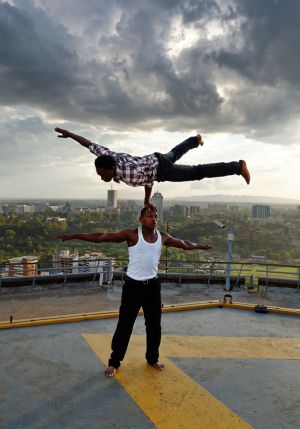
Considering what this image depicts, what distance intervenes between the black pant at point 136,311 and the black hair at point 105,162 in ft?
4.97

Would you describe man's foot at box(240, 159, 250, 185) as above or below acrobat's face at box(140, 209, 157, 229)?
above

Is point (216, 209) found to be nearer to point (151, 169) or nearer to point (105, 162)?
point (151, 169)

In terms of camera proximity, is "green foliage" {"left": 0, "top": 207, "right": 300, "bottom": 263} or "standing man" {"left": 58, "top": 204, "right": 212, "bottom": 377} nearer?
"standing man" {"left": 58, "top": 204, "right": 212, "bottom": 377}

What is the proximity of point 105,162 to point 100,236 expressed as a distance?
962mm

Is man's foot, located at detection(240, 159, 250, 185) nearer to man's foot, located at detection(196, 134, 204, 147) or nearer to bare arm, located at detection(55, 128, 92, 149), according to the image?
man's foot, located at detection(196, 134, 204, 147)

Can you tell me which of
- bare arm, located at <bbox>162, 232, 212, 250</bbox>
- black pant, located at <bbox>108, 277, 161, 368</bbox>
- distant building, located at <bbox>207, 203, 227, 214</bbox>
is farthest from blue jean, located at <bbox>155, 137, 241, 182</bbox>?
distant building, located at <bbox>207, 203, 227, 214</bbox>

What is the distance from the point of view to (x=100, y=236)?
4.68 meters

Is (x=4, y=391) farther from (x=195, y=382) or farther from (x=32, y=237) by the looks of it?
(x=32, y=237)

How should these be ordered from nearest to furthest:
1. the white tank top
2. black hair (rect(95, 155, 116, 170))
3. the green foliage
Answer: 1. black hair (rect(95, 155, 116, 170))
2. the white tank top
3. the green foliage

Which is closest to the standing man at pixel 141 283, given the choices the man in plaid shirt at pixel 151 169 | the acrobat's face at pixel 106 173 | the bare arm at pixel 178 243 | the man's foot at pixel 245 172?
the bare arm at pixel 178 243

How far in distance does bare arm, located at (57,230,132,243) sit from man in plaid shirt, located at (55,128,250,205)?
0.53 metres

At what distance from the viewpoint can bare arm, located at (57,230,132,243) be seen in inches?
177

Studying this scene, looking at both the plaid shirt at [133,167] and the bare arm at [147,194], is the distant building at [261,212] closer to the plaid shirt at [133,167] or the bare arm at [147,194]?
the bare arm at [147,194]

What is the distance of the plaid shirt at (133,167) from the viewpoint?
4.36m
